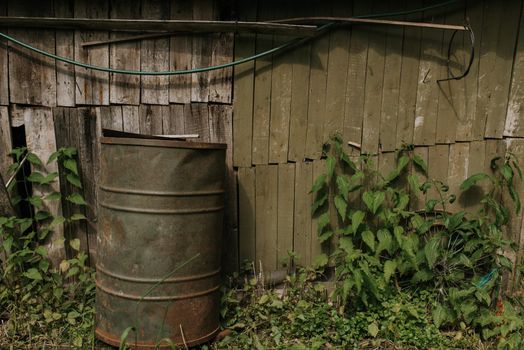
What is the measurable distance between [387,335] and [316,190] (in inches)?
47.1

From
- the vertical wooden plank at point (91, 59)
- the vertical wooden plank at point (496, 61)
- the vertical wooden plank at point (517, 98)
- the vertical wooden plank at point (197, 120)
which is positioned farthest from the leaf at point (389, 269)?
the vertical wooden plank at point (91, 59)

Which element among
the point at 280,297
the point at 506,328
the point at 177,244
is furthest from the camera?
the point at 280,297

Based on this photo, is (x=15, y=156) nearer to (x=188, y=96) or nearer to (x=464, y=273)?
(x=188, y=96)

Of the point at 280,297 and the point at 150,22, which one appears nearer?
the point at 150,22

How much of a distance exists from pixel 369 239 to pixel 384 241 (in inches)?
4.5

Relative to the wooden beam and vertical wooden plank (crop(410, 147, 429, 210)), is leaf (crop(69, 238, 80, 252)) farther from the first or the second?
vertical wooden plank (crop(410, 147, 429, 210))

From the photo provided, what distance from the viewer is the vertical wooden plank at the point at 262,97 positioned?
3373mm

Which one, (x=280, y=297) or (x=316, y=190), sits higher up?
(x=316, y=190)

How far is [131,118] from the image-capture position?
3.41 meters

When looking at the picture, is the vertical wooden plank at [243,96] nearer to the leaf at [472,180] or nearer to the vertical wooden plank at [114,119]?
the vertical wooden plank at [114,119]

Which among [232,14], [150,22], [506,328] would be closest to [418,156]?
[506,328]

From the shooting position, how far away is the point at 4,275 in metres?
3.24

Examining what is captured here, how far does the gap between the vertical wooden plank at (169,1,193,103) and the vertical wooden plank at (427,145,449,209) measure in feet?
6.72

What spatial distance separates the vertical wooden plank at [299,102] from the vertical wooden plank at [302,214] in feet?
0.35
